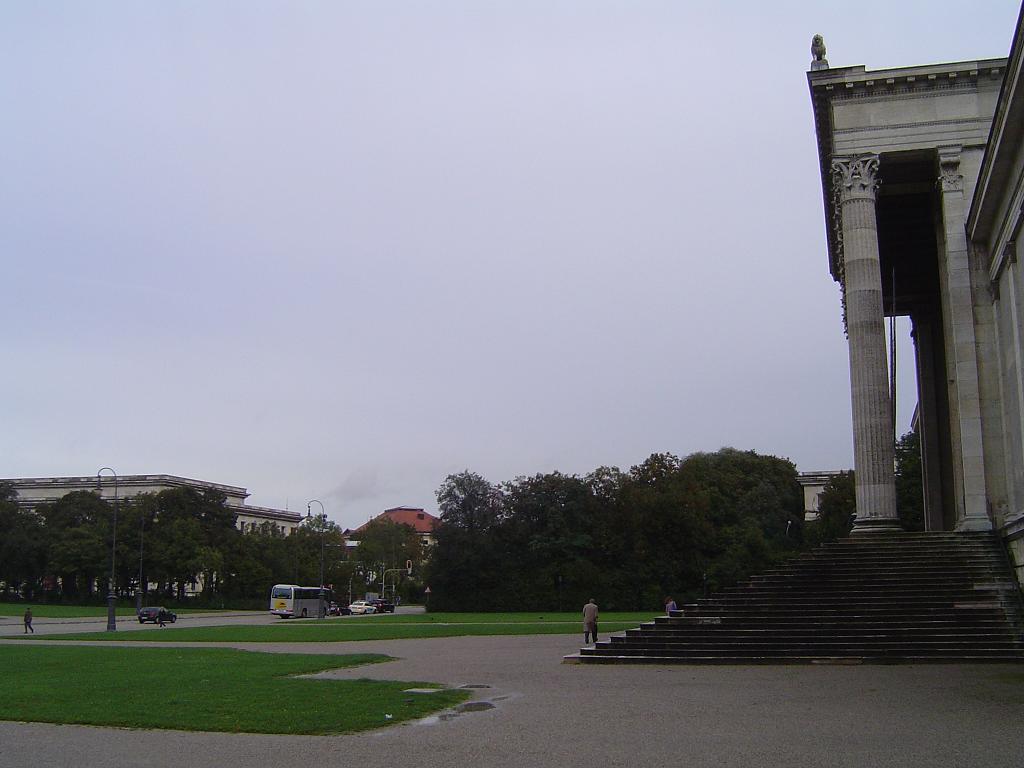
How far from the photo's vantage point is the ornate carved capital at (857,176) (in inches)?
1270

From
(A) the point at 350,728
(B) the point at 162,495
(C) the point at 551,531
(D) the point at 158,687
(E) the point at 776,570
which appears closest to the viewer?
(A) the point at 350,728

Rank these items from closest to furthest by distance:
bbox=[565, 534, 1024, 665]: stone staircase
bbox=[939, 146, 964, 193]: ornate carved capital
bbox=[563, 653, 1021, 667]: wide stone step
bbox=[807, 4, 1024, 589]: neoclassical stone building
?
bbox=[563, 653, 1021, 667]: wide stone step < bbox=[565, 534, 1024, 665]: stone staircase < bbox=[807, 4, 1024, 589]: neoclassical stone building < bbox=[939, 146, 964, 193]: ornate carved capital

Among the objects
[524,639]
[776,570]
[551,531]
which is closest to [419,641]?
[524,639]

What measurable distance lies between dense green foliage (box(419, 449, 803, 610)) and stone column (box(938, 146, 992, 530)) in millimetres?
45406

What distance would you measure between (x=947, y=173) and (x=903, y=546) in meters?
13.0

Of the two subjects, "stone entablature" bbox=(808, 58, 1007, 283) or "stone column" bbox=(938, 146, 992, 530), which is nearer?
"stone column" bbox=(938, 146, 992, 530)

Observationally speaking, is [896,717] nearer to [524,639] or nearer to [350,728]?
[350,728]

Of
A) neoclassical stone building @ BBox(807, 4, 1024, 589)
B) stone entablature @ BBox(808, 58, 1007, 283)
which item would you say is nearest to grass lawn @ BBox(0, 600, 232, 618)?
neoclassical stone building @ BBox(807, 4, 1024, 589)

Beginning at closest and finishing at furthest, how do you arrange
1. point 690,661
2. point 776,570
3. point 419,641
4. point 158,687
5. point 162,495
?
point 158,687 < point 690,661 < point 776,570 < point 419,641 < point 162,495

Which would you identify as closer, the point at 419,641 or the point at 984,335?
the point at 984,335

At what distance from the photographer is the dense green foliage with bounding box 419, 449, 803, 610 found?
82.4 meters

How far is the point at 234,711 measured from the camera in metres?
14.1

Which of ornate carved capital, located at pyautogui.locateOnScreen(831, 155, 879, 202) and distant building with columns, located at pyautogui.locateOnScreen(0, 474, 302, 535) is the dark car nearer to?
ornate carved capital, located at pyautogui.locateOnScreen(831, 155, 879, 202)

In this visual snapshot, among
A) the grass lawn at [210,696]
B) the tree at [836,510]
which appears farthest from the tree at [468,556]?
the grass lawn at [210,696]
